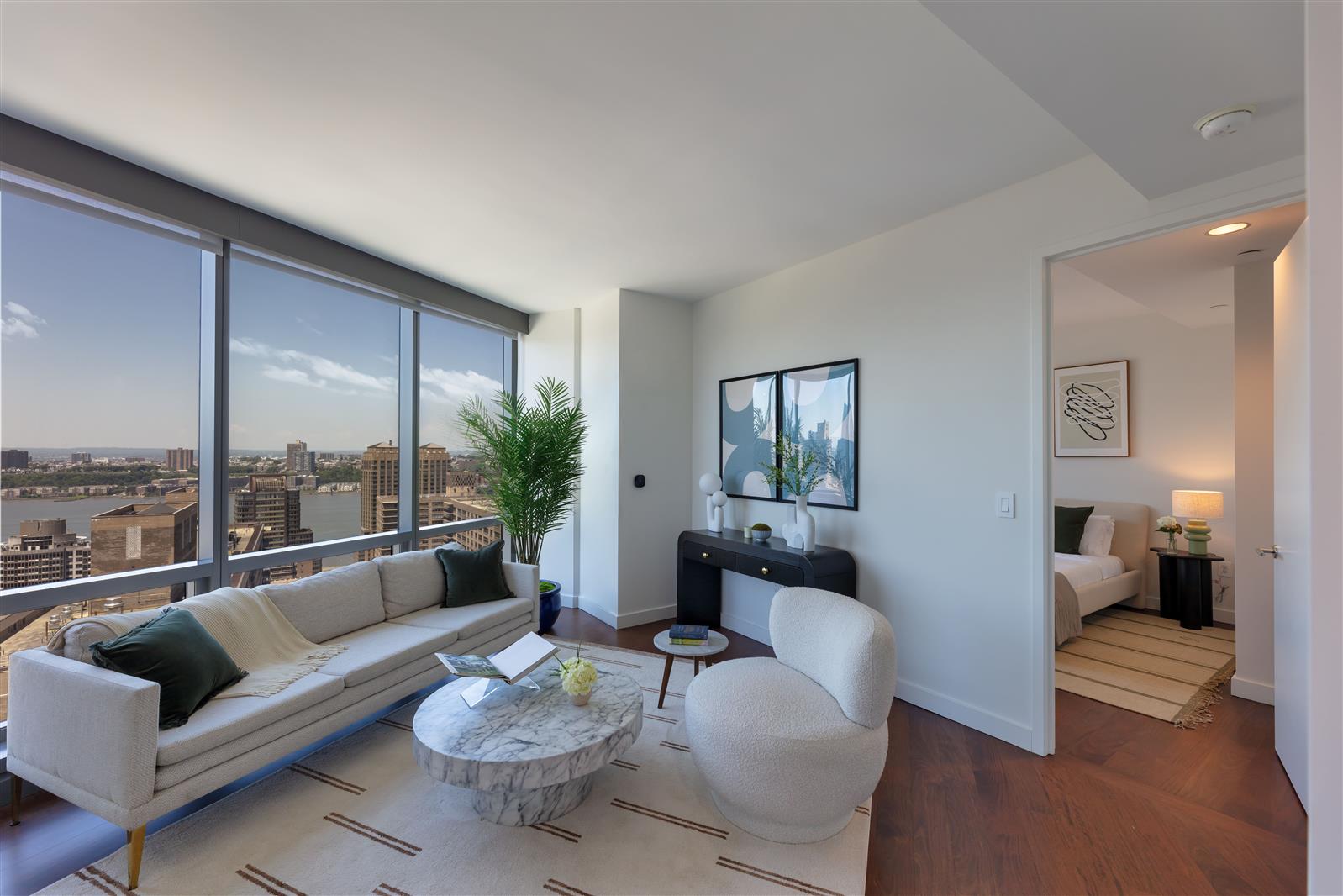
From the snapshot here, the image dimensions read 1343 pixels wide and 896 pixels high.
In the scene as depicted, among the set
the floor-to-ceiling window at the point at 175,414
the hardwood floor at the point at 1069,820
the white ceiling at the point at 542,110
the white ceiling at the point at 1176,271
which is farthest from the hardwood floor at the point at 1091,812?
the floor-to-ceiling window at the point at 175,414

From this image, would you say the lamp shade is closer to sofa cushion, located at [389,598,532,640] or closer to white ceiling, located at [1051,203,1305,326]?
white ceiling, located at [1051,203,1305,326]

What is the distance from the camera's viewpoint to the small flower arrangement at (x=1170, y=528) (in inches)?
184

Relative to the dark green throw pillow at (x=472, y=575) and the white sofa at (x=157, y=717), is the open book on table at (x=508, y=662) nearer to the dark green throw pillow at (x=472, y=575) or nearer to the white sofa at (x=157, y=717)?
the white sofa at (x=157, y=717)

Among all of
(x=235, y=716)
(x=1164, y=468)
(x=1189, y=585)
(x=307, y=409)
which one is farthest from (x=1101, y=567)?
(x=307, y=409)

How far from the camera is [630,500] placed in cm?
450

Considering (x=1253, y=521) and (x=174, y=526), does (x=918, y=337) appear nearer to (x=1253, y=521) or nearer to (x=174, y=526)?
(x=1253, y=521)

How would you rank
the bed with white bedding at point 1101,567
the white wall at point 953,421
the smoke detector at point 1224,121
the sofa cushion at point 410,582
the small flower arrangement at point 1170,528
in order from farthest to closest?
the small flower arrangement at point 1170,528
the bed with white bedding at point 1101,567
the sofa cushion at point 410,582
the white wall at point 953,421
the smoke detector at point 1224,121

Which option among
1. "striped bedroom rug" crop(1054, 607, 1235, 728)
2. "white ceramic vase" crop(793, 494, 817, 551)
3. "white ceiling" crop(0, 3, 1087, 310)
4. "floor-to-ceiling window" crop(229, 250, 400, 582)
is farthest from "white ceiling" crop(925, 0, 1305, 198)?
"floor-to-ceiling window" crop(229, 250, 400, 582)

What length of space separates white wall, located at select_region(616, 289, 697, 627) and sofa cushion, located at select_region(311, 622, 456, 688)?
1712 mm

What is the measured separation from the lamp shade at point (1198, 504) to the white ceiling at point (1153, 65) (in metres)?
3.61

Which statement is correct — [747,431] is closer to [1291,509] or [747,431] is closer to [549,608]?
[549,608]

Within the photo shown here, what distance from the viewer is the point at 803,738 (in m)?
1.89

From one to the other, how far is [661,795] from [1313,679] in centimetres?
197

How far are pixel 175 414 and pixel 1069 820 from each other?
4459mm
